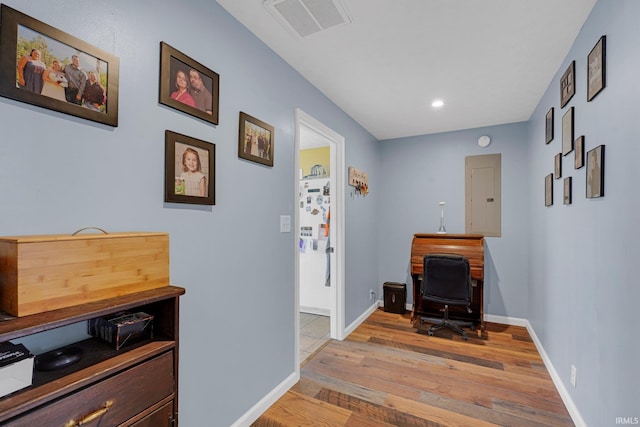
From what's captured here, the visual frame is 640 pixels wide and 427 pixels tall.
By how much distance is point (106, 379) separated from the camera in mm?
969

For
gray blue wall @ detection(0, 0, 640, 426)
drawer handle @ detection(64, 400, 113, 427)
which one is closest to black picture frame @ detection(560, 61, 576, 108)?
gray blue wall @ detection(0, 0, 640, 426)

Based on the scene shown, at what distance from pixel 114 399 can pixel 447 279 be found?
3234 mm

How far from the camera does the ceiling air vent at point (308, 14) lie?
173cm

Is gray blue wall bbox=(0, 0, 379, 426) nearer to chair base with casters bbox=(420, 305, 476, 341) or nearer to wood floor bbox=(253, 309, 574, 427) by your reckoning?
wood floor bbox=(253, 309, 574, 427)

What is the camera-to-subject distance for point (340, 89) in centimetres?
292

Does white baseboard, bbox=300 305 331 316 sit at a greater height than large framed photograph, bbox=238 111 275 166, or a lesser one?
lesser

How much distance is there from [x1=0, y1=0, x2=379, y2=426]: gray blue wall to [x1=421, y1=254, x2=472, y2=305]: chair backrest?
1.81 m

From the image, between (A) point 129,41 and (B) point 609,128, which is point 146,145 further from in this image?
(B) point 609,128

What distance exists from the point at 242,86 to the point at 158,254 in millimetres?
1232

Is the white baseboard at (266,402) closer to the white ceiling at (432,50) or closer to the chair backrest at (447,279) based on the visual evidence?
the chair backrest at (447,279)

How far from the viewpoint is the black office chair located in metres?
3.39

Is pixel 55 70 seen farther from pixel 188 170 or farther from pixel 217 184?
pixel 217 184

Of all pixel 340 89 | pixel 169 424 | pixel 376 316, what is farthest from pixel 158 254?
pixel 376 316

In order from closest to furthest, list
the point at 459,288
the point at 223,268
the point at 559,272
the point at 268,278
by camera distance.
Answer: the point at 223,268
the point at 268,278
the point at 559,272
the point at 459,288
